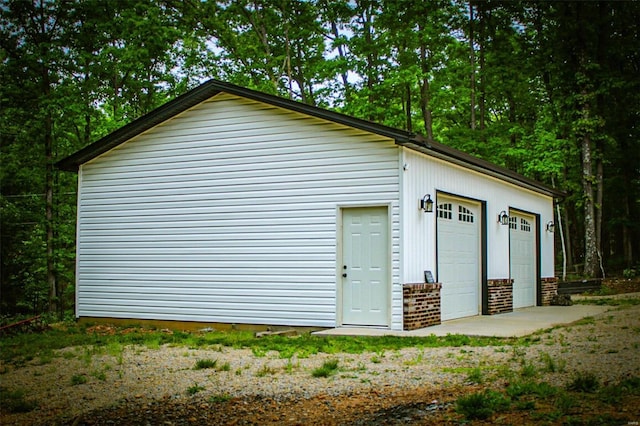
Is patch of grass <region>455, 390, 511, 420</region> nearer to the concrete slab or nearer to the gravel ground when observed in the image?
the gravel ground

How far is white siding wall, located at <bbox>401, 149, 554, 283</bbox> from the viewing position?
10.9 m

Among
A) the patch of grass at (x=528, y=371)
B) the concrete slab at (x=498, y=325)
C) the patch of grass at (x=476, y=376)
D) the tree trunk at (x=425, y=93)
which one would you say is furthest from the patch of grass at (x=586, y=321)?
the tree trunk at (x=425, y=93)

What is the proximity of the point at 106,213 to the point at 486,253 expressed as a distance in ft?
27.4

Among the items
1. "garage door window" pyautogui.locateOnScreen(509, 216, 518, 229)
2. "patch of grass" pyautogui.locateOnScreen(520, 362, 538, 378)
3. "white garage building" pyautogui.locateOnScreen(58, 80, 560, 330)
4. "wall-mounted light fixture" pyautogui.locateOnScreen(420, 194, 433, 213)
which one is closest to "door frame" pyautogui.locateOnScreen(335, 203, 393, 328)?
"white garage building" pyautogui.locateOnScreen(58, 80, 560, 330)

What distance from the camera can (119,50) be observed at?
812 inches

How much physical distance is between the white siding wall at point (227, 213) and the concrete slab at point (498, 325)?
59 centimetres

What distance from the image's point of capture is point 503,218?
14906 millimetres

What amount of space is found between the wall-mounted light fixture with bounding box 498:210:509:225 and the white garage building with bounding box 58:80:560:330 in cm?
6

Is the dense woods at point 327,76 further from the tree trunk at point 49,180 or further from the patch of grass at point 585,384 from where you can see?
the patch of grass at point 585,384

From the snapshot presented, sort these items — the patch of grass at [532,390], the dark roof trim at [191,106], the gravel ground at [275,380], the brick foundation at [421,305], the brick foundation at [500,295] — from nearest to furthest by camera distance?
1. the patch of grass at [532,390]
2. the gravel ground at [275,380]
3. the brick foundation at [421,305]
4. the dark roof trim at [191,106]
5. the brick foundation at [500,295]

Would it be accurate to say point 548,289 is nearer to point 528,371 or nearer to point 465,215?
point 465,215

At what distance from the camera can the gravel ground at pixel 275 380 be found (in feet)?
17.9

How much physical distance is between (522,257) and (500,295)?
8.27 ft

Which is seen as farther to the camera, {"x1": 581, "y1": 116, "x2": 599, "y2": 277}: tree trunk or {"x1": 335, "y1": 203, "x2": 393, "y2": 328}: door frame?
{"x1": 581, "y1": 116, "x2": 599, "y2": 277}: tree trunk
